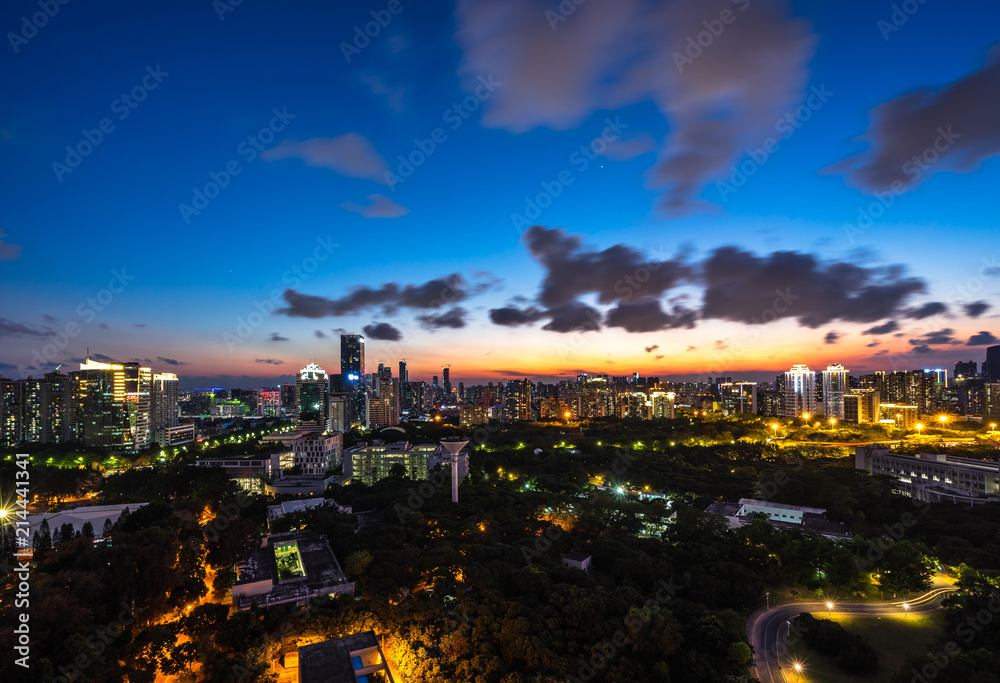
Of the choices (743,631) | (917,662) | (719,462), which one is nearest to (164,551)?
(743,631)

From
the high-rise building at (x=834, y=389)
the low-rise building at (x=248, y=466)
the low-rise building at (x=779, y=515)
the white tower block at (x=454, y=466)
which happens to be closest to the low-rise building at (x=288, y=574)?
the white tower block at (x=454, y=466)

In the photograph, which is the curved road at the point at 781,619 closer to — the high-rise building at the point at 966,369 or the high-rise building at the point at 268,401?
the high-rise building at the point at 966,369

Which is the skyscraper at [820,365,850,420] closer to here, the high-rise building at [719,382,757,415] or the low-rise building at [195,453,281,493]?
the high-rise building at [719,382,757,415]

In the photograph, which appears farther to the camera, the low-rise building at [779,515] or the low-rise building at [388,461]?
the low-rise building at [388,461]

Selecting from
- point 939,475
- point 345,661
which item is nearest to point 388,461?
point 345,661

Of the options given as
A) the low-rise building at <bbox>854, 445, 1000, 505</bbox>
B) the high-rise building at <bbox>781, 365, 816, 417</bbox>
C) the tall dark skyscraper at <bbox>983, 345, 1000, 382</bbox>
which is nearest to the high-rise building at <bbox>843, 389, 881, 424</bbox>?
the high-rise building at <bbox>781, 365, 816, 417</bbox>

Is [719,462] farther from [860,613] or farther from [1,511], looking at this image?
[1,511]
